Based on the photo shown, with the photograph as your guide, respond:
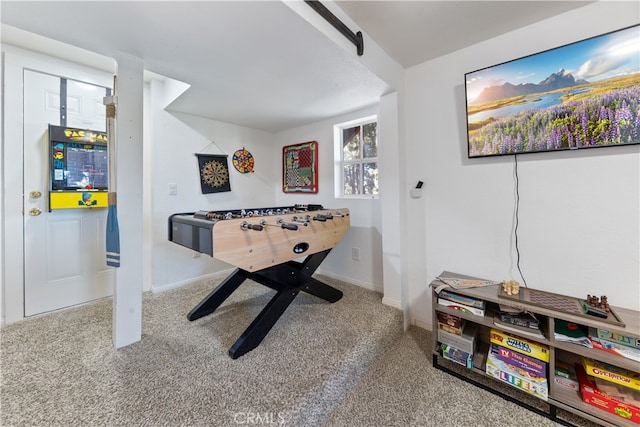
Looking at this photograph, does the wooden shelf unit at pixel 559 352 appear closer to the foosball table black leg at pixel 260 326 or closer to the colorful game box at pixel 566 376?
the colorful game box at pixel 566 376

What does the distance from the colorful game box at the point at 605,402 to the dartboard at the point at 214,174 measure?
3.35 metres

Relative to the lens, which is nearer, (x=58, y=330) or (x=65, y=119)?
(x=58, y=330)

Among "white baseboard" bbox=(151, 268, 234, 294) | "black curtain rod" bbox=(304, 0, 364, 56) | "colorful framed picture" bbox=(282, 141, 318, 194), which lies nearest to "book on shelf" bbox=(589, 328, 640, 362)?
A: "black curtain rod" bbox=(304, 0, 364, 56)

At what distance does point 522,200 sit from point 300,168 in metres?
2.33

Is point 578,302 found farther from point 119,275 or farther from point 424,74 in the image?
point 119,275

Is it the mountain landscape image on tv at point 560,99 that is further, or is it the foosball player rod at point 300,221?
the foosball player rod at point 300,221

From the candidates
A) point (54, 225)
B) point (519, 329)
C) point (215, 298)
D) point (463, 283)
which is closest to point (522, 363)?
point (519, 329)

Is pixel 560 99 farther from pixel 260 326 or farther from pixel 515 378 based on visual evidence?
pixel 260 326

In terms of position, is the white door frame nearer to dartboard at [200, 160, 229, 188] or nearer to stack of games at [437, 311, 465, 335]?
dartboard at [200, 160, 229, 188]

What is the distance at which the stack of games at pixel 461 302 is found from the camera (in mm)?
1502

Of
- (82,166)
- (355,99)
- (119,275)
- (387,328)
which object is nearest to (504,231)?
(387,328)

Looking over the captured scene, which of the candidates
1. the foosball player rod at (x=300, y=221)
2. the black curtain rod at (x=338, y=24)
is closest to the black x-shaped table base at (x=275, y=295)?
the foosball player rod at (x=300, y=221)

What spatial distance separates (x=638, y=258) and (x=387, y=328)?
4.87ft

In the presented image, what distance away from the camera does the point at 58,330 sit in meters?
1.76
